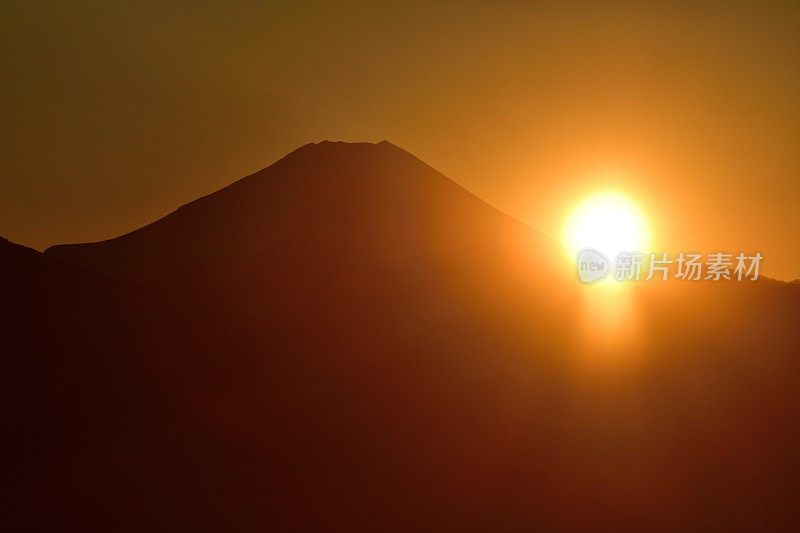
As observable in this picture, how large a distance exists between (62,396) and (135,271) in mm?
14255

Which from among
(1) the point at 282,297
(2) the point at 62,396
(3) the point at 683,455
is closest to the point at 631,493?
(3) the point at 683,455

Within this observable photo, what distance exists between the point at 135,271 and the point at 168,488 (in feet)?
54.7

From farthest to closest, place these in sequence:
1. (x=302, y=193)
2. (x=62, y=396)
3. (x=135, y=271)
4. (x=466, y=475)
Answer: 1. (x=302, y=193)
2. (x=135, y=271)
3. (x=466, y=475)
4. (x=62, y=396)

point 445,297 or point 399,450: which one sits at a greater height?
point 445,297

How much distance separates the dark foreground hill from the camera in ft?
45.7

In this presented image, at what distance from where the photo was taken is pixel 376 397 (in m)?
17.3

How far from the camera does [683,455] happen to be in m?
18.4

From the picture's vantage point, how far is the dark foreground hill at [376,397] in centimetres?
1394

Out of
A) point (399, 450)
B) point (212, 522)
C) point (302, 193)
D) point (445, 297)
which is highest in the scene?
point (302, 193)

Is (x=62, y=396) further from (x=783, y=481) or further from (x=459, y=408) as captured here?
(x=783, y=481)

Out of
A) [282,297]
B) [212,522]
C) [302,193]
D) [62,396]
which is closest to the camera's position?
[212,522]

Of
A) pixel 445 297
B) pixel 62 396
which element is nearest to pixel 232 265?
pixel 445 297

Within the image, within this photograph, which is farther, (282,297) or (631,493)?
(282,297)

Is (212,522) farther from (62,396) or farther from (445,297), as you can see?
(445,297)
